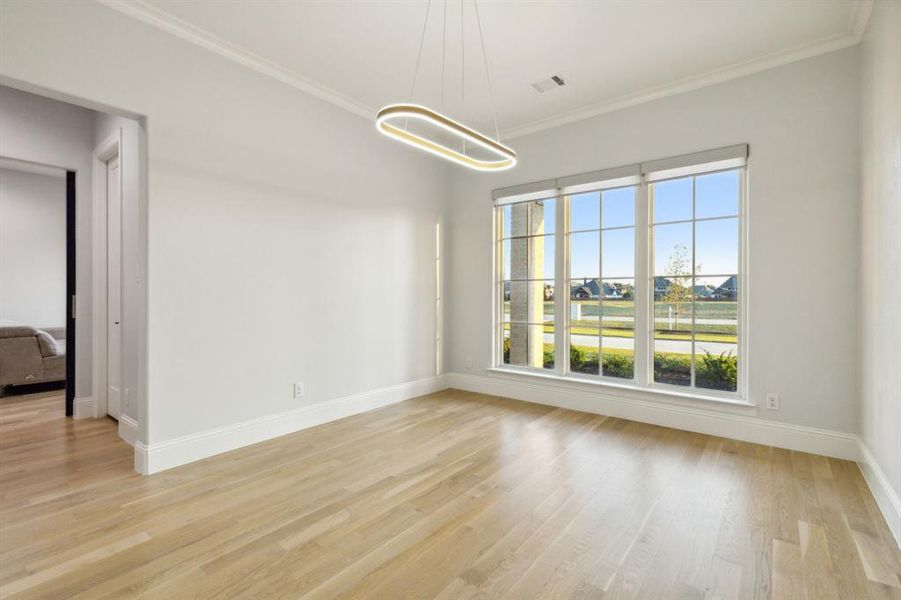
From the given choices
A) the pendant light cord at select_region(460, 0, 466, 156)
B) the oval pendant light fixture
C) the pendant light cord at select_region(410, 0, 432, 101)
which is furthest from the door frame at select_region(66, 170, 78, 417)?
the pendant light cord at select_region(460, 0, 466, 156)

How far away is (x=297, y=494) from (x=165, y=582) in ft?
2.72

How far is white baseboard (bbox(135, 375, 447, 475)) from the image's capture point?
9.25ft

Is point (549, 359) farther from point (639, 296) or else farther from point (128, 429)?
point (128, 429)

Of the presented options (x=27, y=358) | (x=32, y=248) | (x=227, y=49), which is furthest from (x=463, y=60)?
(x=32, y=248)

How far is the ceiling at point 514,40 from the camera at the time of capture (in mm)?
2748

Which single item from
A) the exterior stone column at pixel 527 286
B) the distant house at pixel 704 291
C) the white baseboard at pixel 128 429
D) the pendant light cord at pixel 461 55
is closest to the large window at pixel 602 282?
the exterior stone column at pixel 527 286

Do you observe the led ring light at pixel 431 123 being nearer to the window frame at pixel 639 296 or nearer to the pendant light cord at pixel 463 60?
the pendant light cord at pixel 463 60

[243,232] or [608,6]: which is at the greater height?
[608,6]

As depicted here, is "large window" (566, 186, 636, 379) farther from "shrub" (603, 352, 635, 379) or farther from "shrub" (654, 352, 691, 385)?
"shrub" (654, 352, 691, 385)

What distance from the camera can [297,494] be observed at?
2.50 metres

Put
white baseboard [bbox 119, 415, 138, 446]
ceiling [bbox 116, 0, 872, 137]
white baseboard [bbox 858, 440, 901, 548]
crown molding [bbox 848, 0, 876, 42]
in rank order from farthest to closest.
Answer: white baseboard [bbox 119, 415, 138, 446], ceiling [bbox 116, 0, 872, 137], crown molding [bbox 848, 0, 876, 42], white baseboard [bbox 858, 440, 901, 548]

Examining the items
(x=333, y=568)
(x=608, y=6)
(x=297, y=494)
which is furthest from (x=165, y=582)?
(x=608, y=6)

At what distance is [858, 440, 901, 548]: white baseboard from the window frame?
2.57 ft

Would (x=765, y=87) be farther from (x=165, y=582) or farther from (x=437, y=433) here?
(x=165, y=582)
